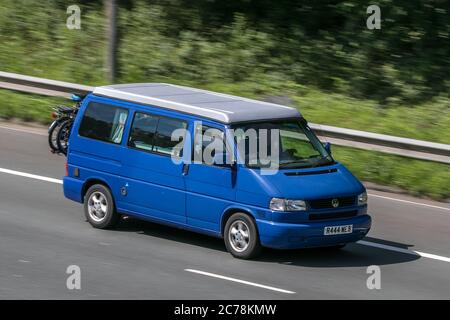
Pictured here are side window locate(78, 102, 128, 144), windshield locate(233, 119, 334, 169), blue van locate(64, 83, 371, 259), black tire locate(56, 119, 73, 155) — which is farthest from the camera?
black tire locate(56, 119, 73, 155)

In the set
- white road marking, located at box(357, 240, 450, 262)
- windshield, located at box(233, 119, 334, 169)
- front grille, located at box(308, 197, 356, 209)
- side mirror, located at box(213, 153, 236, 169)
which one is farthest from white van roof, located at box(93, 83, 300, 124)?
white road marking, located at box(357, 240, 450, 262)

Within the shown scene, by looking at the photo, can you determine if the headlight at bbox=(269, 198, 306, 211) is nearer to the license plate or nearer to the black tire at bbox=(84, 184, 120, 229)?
the license plate

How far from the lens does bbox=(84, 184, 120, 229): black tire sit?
14289 millimetres

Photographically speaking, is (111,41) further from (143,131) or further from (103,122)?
(143,131)

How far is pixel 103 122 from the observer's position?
568 inches

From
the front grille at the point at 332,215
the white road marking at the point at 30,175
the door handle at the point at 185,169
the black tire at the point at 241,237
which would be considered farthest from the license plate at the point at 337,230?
the white road marking at the point at 30,175

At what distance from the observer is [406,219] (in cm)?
1573

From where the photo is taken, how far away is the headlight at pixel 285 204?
1271 centimetres

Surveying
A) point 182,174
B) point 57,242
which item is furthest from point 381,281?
point 57,242

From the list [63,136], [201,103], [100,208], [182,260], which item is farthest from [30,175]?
[182,260]

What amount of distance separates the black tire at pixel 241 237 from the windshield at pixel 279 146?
2.22ft

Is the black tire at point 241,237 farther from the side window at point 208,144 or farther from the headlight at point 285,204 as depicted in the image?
the side window at point 208,144

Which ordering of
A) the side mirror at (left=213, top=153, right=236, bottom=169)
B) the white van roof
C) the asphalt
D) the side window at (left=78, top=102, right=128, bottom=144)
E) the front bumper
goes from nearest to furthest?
the asphalt → the front bumper → the side mirror at (left=213, top=153, right=236, bottom=169) → the white van roof → the side window at (left=78, top=102, right=128, bottom=144)

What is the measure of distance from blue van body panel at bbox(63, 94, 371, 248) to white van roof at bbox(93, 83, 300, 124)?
9cm
